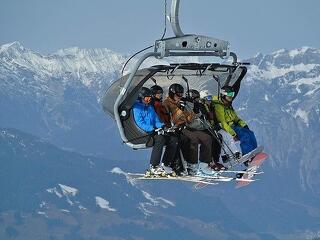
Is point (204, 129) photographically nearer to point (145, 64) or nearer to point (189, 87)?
point (189, 87)

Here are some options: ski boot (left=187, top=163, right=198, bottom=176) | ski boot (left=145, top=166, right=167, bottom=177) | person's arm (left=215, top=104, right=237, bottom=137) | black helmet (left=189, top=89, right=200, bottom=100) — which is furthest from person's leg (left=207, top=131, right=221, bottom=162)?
ski boot (left=145, top=166, right=167, bottom=177)

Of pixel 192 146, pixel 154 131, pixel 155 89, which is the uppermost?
pixel 155 89

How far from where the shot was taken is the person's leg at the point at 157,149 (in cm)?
2303

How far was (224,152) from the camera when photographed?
24.5 metres

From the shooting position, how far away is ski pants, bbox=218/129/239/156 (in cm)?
2450

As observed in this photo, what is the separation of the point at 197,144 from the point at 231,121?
1590 mm

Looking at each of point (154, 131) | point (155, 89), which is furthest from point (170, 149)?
point (155, 89)

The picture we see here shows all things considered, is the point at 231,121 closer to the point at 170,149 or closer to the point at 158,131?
the point at 170,149

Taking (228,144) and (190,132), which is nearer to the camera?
(190,132)

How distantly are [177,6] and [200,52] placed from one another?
160 cm

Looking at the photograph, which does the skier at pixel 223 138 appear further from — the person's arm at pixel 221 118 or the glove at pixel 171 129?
the glove at pixel 171 129

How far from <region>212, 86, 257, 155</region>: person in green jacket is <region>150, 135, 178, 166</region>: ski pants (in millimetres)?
1756

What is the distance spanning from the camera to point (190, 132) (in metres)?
23.7

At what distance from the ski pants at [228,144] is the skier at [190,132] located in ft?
2.15
